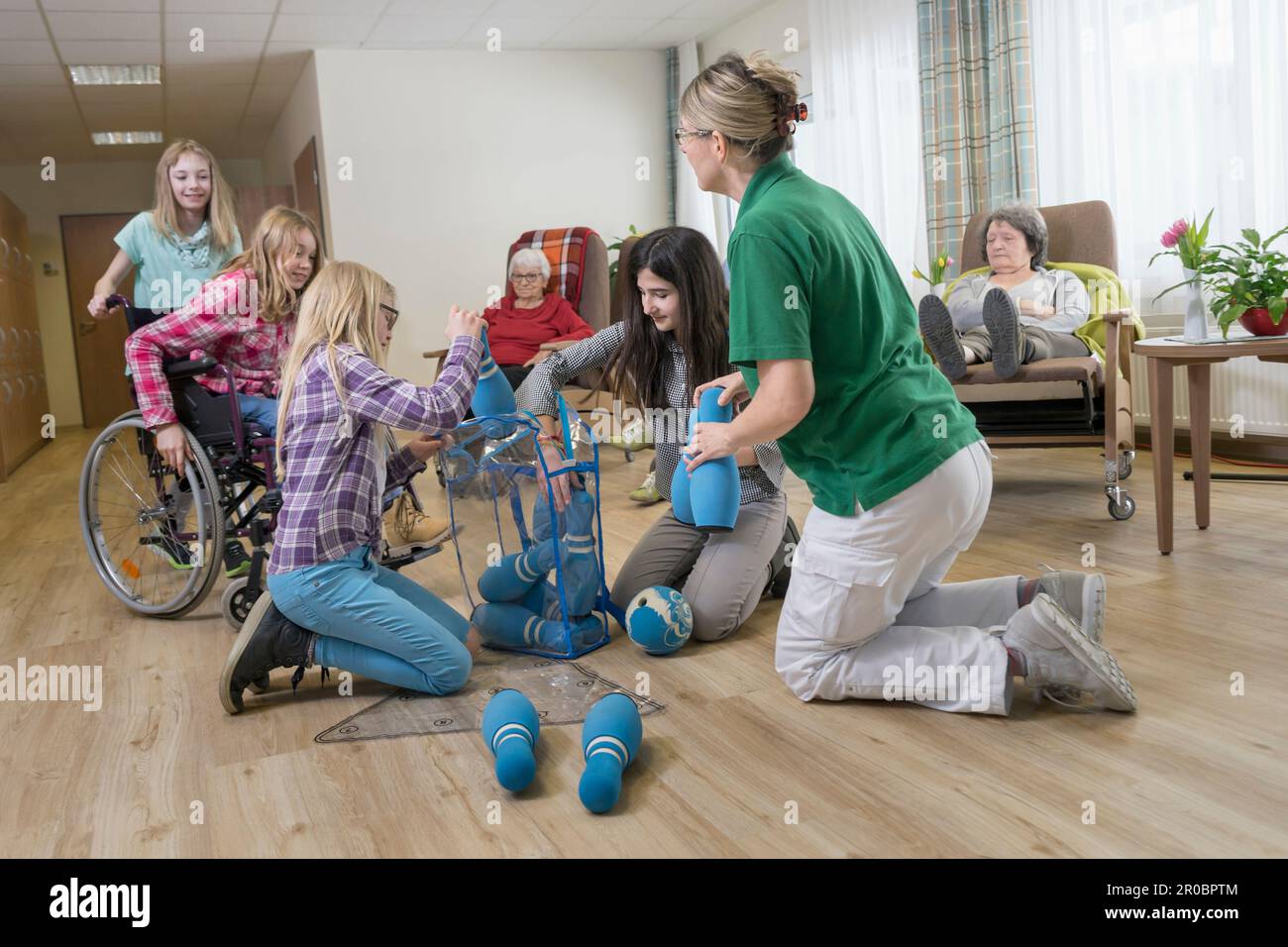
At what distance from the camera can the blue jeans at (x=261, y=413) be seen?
2373mm

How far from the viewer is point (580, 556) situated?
2.02 m

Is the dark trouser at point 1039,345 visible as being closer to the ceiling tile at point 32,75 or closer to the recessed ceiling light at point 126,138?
the ceiling tile at point 32,75

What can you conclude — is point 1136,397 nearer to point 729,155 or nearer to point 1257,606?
point 1257,606

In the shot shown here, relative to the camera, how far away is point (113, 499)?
10.2 ft

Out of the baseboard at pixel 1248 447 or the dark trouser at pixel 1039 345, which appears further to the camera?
the baseboard at pixel 1248 447

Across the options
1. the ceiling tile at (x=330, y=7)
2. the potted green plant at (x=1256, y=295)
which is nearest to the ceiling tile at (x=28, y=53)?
the ceiling tile at (x=330, y=7)

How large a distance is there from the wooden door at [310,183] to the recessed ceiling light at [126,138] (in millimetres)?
1610

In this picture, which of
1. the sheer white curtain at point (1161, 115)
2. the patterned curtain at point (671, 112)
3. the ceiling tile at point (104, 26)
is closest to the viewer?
the sheer white curtain at point (1161, 115)

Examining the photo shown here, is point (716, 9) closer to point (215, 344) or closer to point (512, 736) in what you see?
point (215, 344)

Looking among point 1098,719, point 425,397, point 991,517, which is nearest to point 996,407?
point 991,517

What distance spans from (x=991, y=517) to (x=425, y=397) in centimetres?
181

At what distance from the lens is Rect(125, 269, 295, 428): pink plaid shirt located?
229 centimetres

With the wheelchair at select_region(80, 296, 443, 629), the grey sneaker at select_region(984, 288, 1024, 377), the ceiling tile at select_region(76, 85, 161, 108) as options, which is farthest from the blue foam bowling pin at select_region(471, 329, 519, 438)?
the ceiling tile at select_region(76, 85, 161, 108)

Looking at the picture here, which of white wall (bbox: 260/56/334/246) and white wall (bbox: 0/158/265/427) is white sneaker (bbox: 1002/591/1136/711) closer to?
white wall (bbox: 260/56/334/246)
